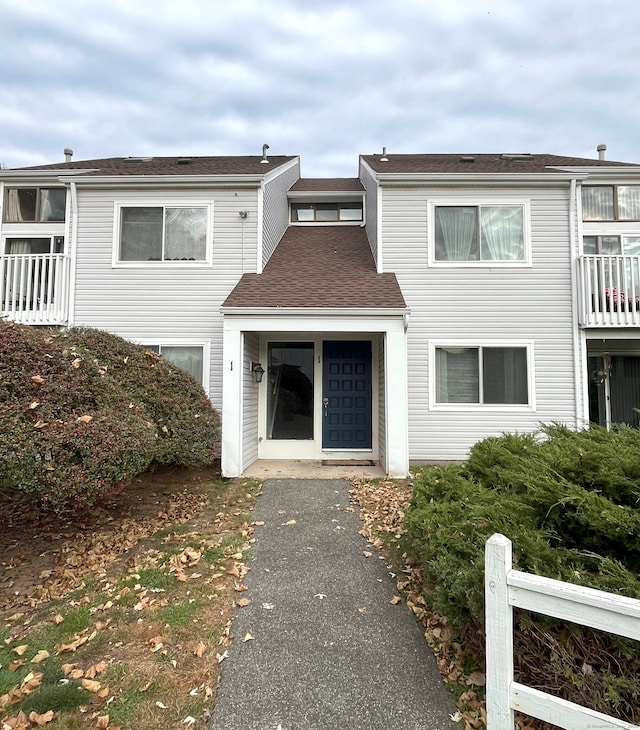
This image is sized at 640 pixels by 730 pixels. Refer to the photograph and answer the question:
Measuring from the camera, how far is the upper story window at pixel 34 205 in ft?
32.5

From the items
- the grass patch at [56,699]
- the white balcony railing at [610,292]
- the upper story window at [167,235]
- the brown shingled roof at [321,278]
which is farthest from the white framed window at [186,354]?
the white balcony railing at [610,292]

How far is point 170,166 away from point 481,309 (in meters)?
Result: 7.82

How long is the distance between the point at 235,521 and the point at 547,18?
11.5m

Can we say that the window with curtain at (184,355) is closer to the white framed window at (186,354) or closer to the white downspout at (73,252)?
the white framed window at (186,354)

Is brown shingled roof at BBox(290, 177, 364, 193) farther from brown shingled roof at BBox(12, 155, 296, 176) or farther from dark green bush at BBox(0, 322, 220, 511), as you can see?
dark green bush at BBox(0, 322, 220, 511)

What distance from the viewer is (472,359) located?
27.7 ft

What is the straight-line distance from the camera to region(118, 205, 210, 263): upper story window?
8812 millimetres

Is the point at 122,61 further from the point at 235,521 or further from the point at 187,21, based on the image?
the point at 235,521

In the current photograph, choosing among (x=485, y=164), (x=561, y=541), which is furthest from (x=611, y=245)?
(x=561, y=541)

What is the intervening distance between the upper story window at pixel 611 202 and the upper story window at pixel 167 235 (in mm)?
8892

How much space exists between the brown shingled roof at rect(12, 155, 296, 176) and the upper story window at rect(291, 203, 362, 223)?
1333mm

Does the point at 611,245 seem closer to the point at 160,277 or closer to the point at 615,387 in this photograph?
the point at 615,387

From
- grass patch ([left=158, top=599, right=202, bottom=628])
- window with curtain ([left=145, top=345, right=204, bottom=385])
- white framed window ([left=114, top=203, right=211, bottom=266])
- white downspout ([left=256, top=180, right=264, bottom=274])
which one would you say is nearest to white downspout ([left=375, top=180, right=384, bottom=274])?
white downspout ([left=256, top=180, right=264, bottom=274])

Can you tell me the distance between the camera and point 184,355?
855 centimetres
